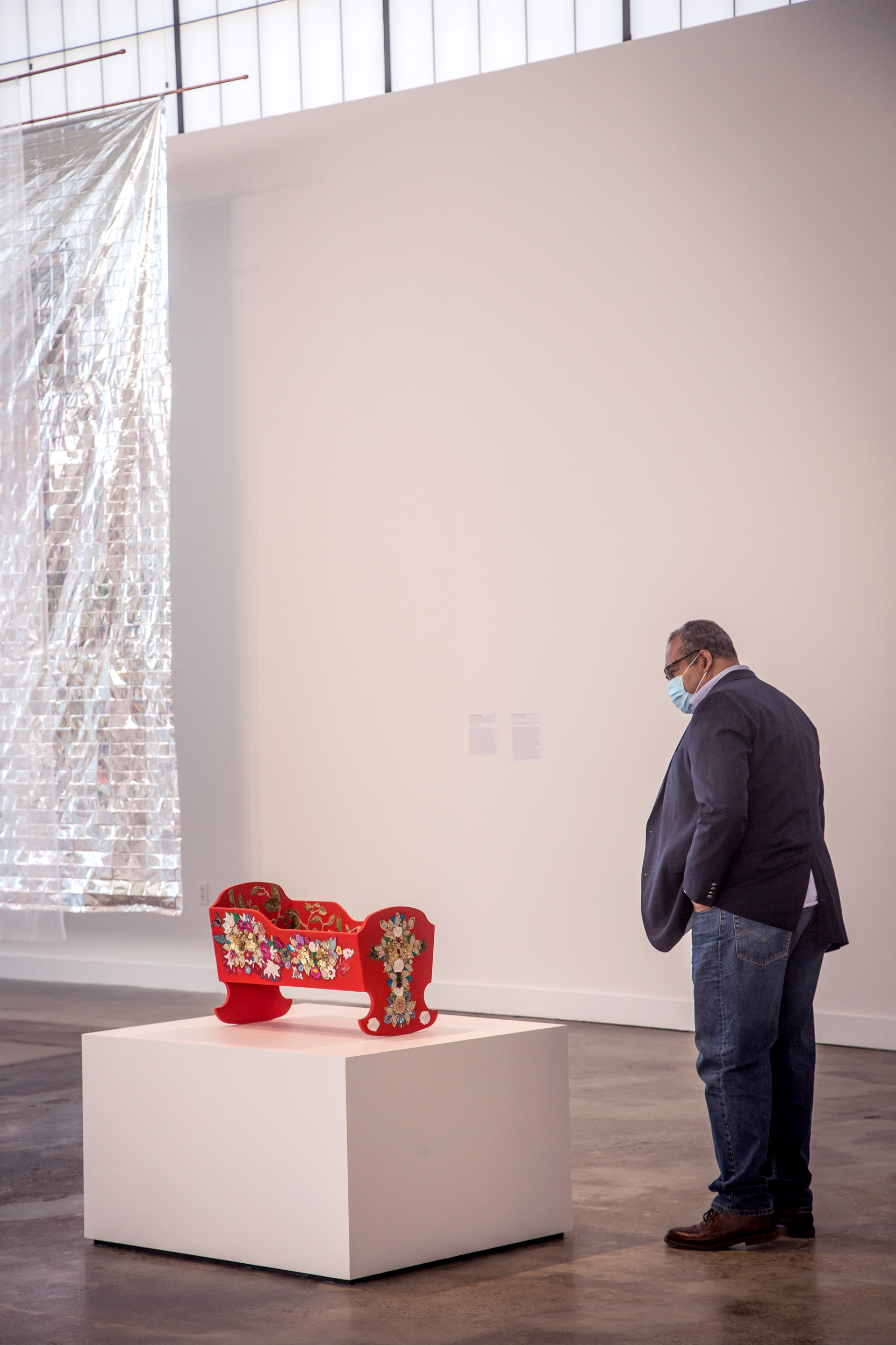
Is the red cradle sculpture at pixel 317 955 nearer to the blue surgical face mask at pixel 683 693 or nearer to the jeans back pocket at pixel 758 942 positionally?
the jeans back pocket at pixel 758 942

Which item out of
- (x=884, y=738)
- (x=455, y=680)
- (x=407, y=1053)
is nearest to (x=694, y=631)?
(x=407, y=1053)

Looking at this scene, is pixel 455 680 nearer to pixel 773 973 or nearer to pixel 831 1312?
pixel 773 973

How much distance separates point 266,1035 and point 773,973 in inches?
47.3

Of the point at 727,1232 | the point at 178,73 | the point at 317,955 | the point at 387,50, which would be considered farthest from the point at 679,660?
the point at 178,73

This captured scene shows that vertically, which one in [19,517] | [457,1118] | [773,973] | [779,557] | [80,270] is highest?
[80,270]

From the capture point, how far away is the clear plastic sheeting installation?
8.12m

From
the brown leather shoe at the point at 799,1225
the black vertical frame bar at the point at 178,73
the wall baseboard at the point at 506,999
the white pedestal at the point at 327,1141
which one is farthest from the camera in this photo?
the black vertical frame bar at the point at 178,73

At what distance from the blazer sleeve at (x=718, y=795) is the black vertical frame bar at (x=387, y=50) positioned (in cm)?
544

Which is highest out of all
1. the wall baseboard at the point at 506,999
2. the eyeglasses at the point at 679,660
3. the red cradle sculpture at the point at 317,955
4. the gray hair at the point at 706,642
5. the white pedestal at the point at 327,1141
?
the gray hair at the point at 706,642

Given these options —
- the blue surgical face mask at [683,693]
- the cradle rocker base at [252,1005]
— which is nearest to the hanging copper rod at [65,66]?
the blue surgical face mask at [683,693]

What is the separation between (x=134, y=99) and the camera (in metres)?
8.44

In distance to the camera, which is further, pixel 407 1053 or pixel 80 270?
pixel 80 270

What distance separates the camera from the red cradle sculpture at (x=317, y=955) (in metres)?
3.68

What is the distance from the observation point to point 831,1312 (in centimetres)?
326
